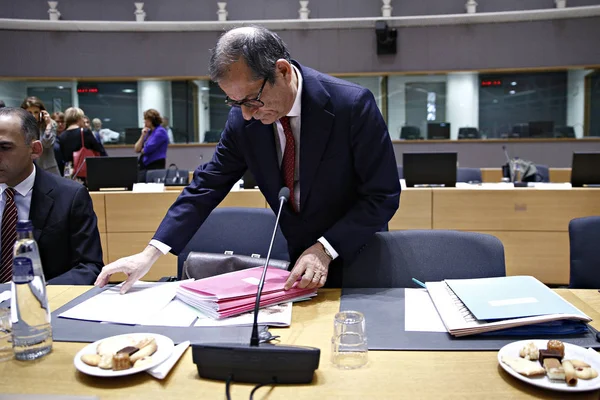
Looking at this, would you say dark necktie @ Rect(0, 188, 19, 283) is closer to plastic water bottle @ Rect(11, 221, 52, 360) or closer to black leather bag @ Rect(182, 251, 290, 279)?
black leather bag @ Rect(182, 251, 290, 279)

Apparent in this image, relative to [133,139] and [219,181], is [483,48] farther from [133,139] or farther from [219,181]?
[219,181]

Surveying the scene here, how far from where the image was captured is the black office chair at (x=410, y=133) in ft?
26.3

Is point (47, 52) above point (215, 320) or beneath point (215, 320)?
above

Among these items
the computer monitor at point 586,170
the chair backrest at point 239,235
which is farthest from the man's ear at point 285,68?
the computer monitor at point 586,170

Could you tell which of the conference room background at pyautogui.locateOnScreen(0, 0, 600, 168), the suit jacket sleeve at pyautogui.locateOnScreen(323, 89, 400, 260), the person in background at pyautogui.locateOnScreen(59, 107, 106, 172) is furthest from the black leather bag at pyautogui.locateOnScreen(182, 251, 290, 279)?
the conference room background at pyautogui.locateOnScreen(0, 0, 600, 168)

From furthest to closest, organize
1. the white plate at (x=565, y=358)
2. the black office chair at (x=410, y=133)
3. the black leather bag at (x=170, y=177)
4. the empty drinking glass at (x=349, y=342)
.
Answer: the black office chair at (x=410, y=133), the black leather bag at (x=170, y=177), the empty drinking glass at (x=349, y=342), the white plate at (x=565, y=358)

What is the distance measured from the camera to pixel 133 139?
8156 mm

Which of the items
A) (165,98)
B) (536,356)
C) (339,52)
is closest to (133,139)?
(165,98)

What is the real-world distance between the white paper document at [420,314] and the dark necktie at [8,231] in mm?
1349

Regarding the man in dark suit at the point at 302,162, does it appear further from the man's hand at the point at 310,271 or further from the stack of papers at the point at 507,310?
the stack of papers at the point at 507,310

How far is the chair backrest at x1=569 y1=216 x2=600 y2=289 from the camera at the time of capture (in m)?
1.87

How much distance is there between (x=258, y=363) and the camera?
91 cm

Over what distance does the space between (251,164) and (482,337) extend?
894mm

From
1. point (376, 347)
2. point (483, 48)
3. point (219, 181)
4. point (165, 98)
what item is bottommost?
point (376, 347)
